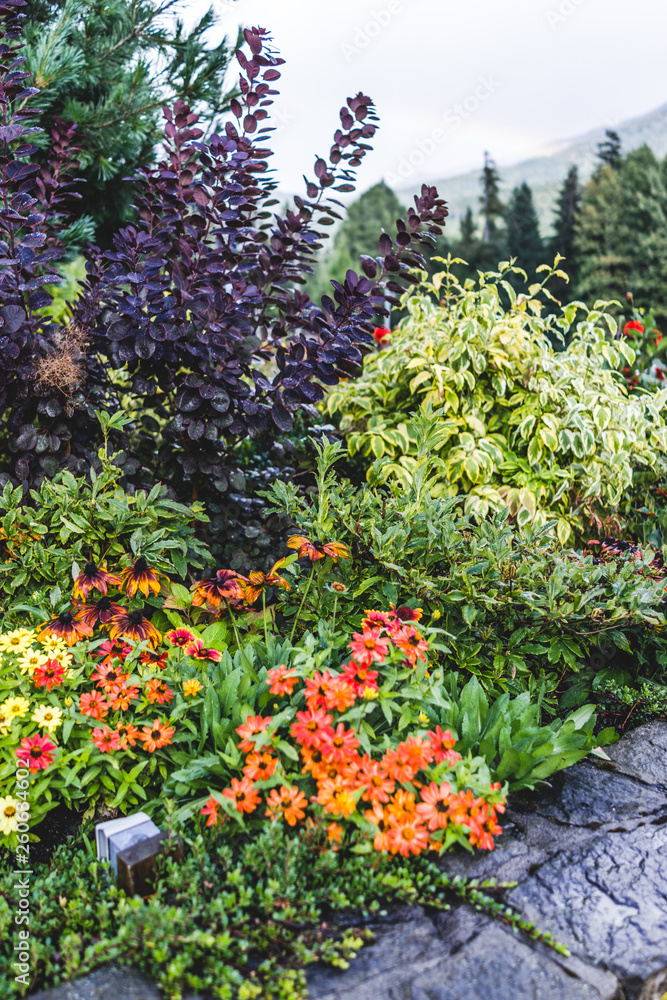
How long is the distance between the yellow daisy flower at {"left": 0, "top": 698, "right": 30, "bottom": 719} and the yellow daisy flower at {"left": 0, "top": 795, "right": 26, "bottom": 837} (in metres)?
0.21

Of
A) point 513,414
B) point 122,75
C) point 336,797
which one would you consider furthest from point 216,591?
point 122,75

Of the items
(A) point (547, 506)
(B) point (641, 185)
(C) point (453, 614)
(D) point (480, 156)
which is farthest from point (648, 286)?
(C) point (453, 614)

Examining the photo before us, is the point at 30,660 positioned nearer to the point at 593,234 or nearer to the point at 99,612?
the point at 99,612

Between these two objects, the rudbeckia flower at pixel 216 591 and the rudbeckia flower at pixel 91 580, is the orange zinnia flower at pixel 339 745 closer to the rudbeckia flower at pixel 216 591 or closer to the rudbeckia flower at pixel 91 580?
the rudbeckia flower at pixel 216 591

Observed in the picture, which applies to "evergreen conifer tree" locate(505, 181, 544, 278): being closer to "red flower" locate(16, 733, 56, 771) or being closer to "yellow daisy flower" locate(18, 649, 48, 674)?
"yellow daisy flower" locate(18, 649, 48, 674)

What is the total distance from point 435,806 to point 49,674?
3.56ft

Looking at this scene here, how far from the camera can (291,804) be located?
1524mm

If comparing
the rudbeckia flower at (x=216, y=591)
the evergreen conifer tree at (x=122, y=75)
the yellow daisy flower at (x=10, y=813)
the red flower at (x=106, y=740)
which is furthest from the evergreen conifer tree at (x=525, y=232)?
the yellow daisy flower at (x=10, y=813)

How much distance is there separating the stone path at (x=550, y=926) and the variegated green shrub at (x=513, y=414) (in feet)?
4.32

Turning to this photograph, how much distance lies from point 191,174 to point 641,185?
22.1 m

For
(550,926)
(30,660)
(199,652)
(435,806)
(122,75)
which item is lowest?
(550,926)

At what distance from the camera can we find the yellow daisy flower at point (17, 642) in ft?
6.22

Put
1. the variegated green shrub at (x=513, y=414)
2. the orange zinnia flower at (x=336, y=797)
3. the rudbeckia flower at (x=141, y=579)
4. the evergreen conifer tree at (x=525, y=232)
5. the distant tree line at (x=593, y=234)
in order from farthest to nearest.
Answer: the evergreen conifer tree at (x=525, y=232), the distant tree line at (x=593, y=234), the variegated green shrub at (x=513, y=414), the rudbeckia flower at (x=141, y=579), the orange zinnia flower at (x=336, y=797)

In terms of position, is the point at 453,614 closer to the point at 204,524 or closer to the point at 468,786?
the point at 468,786
